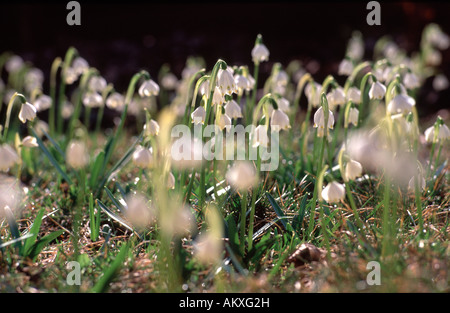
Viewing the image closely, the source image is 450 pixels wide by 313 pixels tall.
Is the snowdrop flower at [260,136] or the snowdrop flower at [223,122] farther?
the snowdrop flower at [223,122]

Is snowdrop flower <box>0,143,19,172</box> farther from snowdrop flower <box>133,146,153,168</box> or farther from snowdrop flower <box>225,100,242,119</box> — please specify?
snowdrop flower <box>225,100,242,119</box>

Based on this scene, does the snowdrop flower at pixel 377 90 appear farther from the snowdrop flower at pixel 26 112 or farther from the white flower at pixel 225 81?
the snowdrop flower at pixel 26 112

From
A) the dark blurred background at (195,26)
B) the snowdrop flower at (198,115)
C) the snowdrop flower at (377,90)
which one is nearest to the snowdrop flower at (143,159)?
the snowdrop flower at (198,115)

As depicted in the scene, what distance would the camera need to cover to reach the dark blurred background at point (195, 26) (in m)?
7.60

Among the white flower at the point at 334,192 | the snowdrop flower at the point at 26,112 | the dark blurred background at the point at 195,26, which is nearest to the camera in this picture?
the white flower at the point at 334,192

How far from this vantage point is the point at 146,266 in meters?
2.01

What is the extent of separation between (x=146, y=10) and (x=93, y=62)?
7.41ft

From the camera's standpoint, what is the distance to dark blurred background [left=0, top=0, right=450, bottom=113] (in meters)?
7.60

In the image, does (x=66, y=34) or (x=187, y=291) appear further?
(x=66, y=34)

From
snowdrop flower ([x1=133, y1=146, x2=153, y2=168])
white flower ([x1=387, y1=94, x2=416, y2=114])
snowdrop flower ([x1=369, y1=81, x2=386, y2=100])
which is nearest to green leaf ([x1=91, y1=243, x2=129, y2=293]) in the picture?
snowdrop flower ([x1=133, y1=146, x2=153, y2=168])

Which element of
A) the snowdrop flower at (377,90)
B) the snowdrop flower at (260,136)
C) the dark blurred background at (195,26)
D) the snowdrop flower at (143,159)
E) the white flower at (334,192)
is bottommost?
the white flower at (334,192)

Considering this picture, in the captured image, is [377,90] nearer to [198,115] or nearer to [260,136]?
[260,136]
